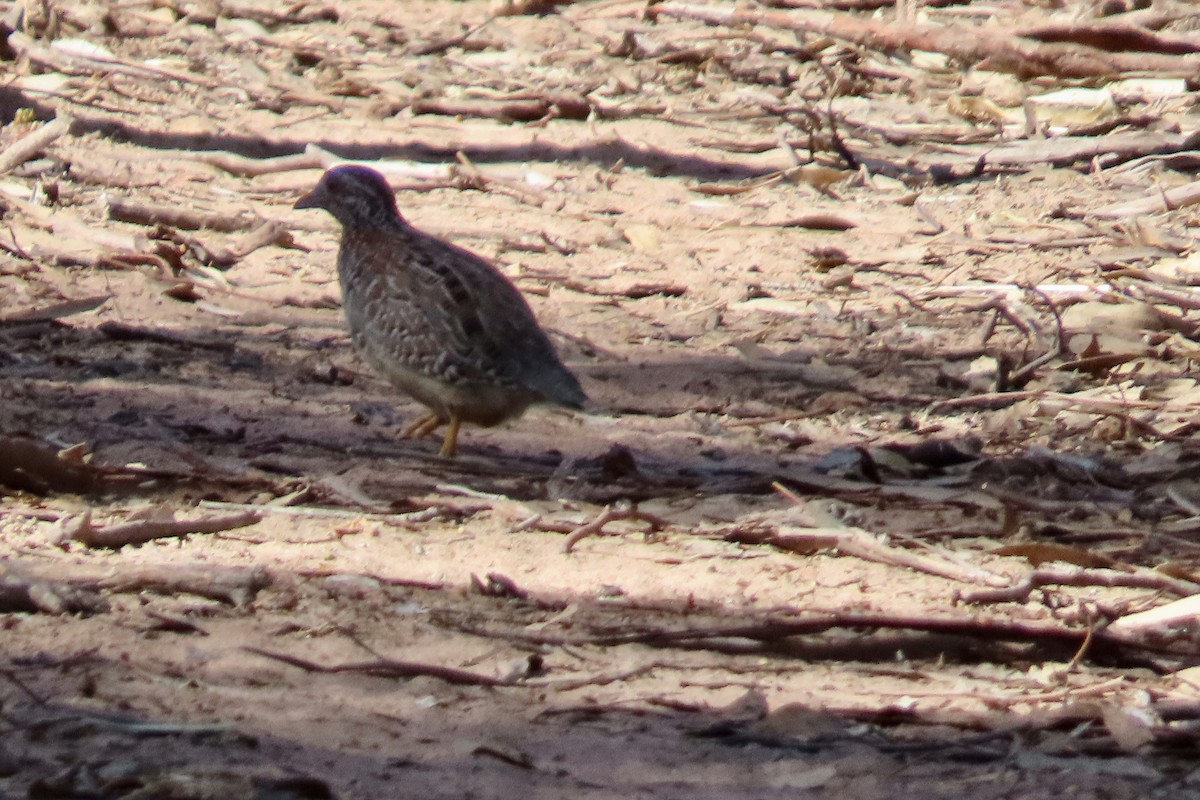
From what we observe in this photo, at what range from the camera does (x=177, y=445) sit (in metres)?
6.26

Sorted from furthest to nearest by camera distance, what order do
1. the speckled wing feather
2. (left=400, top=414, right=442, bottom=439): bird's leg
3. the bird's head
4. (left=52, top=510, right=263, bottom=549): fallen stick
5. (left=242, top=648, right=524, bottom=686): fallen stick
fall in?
the bird's head, (left=400, top=414, right=442, bottom=439): bird's leg, the speckled wing feather, (left=52, top=510, right=263, bottom=549): fallen stick, (left=242, top=648, right=524, bottom=686): fallen stick

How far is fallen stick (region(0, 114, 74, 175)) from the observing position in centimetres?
998

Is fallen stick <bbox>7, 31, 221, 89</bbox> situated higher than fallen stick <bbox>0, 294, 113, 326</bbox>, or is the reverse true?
fallen stick <bbox>7, 31, 221, 89</bbox>

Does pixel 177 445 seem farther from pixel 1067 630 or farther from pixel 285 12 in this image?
pixel 285 12

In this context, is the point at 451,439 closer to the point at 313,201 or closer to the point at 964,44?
the point at 313,201

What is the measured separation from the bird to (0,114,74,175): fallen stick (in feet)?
10.3

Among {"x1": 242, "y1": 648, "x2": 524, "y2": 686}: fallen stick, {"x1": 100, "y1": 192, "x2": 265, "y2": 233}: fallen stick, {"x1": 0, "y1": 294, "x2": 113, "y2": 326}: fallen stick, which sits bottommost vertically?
{"x1": 0, "y1": 294, "x2": 113, "y2": 326}: fallen stick

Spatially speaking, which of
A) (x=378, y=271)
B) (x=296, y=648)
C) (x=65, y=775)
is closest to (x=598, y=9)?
(x=378, y=271)

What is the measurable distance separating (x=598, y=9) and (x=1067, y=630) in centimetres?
939

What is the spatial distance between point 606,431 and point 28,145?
173 inches

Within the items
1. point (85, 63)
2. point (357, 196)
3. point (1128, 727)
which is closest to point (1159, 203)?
point (357, 196)

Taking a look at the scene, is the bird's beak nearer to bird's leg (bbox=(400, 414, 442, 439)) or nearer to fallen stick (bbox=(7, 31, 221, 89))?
bird's leg (bbox=(400, 414, 442, 439))

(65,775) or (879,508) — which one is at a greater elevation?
(65,775)

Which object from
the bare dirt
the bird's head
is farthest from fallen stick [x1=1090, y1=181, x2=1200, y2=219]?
the bird's head
